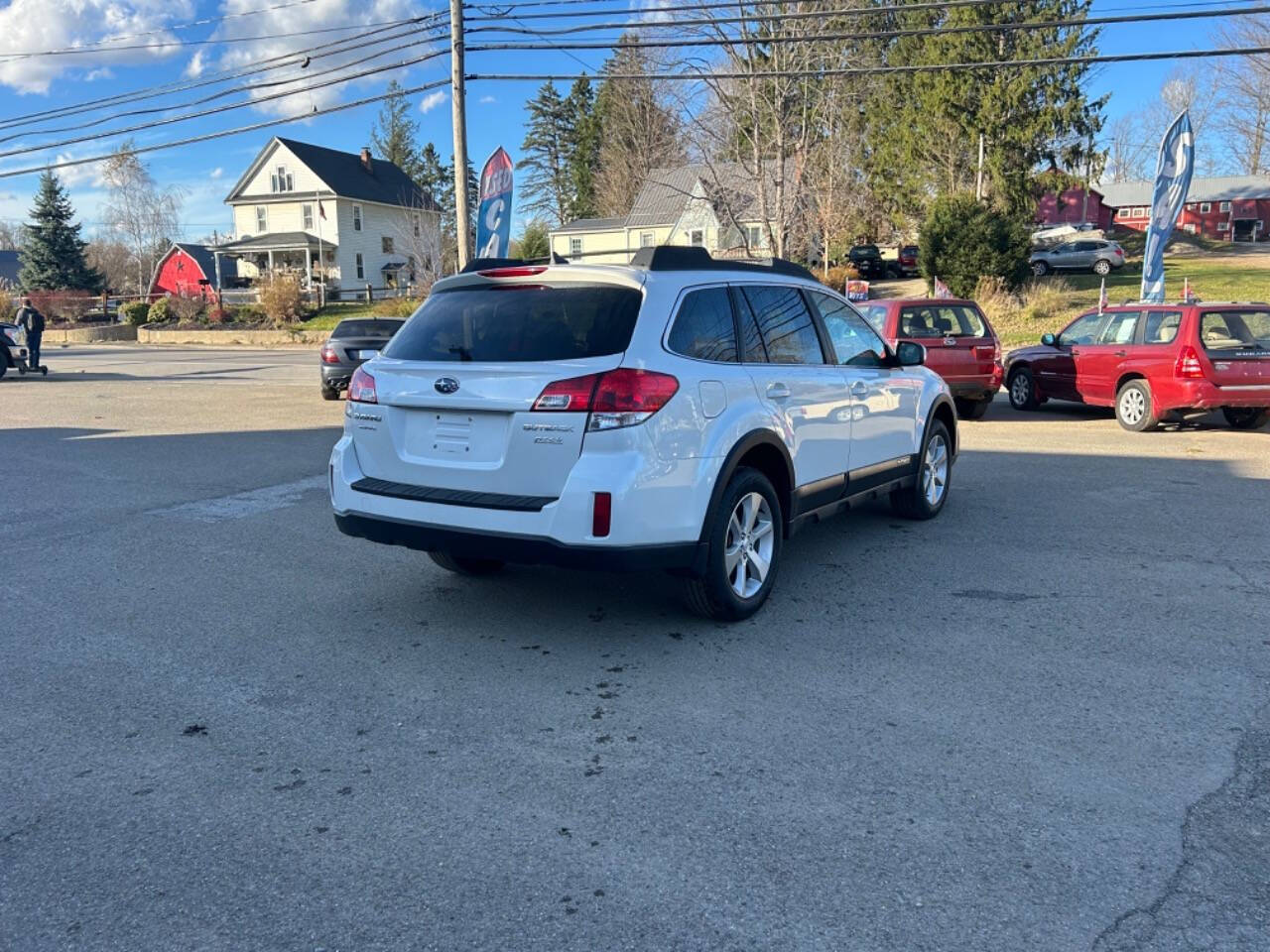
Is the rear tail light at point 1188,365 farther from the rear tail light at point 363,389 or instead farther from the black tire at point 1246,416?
the rear tail light at point 363,389

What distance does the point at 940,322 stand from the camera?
44.9 feet

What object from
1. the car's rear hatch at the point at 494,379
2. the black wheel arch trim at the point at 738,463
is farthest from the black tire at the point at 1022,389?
the car's rear hatch at the point at 494,379

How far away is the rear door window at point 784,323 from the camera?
5707 millimetres

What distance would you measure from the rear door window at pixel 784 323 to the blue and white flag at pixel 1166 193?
50.1 ft

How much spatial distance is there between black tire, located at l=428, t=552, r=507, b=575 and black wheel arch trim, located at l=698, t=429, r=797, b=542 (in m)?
1.77

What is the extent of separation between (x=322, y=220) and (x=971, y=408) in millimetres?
49721

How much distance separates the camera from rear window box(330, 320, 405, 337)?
17.3 m

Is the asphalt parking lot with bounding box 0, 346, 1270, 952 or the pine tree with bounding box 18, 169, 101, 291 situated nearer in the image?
the asphalt parking lot with bounding box 0, 346, 1270, 952

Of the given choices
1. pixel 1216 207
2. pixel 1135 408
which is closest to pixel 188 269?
pixel 1135 408

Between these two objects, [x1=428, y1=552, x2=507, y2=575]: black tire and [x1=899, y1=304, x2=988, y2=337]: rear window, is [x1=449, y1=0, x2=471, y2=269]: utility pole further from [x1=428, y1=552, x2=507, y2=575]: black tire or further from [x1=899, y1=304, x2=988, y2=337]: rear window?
[x1=428, y1=552, x2=507, y2=575]: black tire

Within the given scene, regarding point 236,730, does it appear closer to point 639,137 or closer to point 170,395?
point 170,395

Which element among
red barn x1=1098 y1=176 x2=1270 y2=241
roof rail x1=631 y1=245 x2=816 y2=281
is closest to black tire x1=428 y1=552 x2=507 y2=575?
roof rail x1=631 y1=245 x2=816 y2=281

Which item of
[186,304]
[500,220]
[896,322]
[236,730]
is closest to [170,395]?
[500,220]

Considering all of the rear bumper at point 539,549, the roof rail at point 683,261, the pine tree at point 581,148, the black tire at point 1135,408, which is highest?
the pine tree at point 581,148
